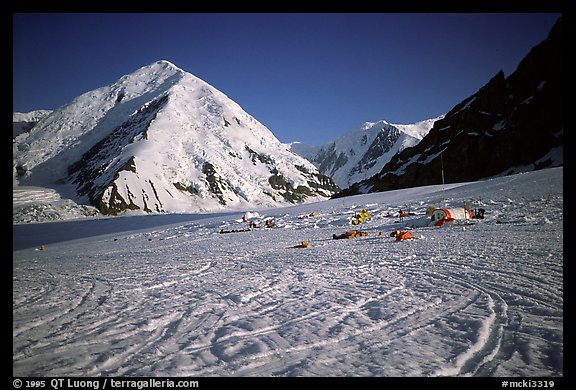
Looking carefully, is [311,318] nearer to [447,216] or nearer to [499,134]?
[447,216]

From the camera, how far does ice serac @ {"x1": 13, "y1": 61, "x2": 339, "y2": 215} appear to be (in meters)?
111

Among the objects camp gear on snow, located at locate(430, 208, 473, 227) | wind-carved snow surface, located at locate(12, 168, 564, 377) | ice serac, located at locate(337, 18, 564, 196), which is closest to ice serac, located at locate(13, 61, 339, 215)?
ice serac, located at locate(337, 18, 564, 196)

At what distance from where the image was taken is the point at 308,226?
84.5 feet

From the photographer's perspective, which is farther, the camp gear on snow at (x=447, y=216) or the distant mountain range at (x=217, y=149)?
the distant mountain range at (x=217, y=149)

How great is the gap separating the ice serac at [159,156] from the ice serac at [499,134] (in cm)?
7867

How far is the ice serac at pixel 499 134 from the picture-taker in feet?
192

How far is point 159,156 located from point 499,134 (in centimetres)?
12483

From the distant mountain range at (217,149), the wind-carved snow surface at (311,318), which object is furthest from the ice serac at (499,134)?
the wind-carved snow surface at (311,318)

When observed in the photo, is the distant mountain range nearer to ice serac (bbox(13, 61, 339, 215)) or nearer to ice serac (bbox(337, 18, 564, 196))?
ice serac (bbox(337, 18, 564, 196))

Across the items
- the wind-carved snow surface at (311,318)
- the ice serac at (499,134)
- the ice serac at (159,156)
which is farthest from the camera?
the ice serac at (159,156)

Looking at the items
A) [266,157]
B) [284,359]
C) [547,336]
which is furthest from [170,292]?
[266,157]

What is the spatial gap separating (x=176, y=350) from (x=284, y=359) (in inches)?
62.2

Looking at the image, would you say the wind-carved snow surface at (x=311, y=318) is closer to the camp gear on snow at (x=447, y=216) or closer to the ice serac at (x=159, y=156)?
the camp gear on snow at (x=447, y=216)

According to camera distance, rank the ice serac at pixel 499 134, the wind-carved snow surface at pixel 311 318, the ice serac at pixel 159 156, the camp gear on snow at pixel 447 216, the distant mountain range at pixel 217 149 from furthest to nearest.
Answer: the ice serac at pixel 159 156 → the distant mountain range at pixel 217 149 → the ice serac at pixel 499 134 → the camp gear on snow at pixel 447 216 → the wind-carved snow surface at pixel 311 318
